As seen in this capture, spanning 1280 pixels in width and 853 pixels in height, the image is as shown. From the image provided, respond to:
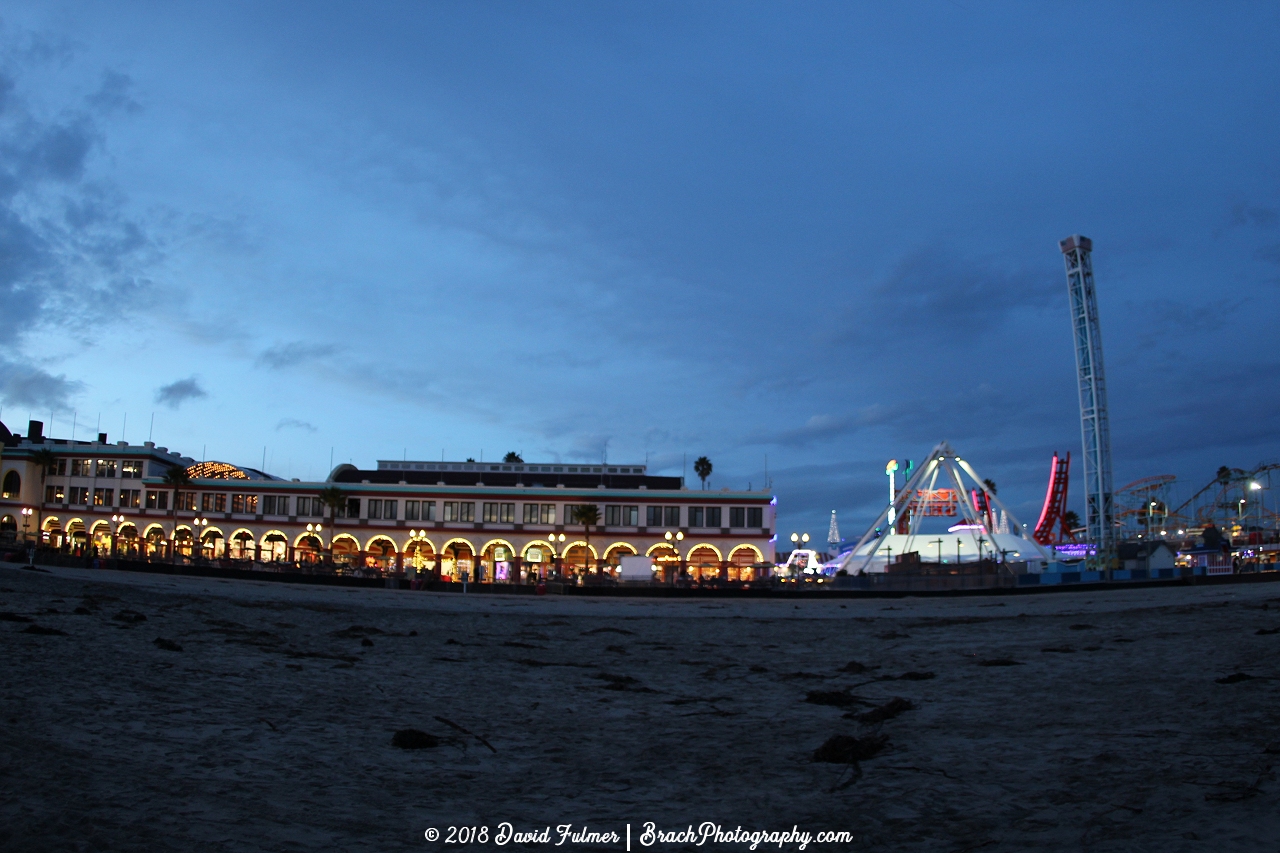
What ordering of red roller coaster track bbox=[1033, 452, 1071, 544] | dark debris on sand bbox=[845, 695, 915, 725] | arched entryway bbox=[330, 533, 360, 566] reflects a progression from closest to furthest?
dark debris on sand bbox=[845, 695, 915, 725] → arched entryway bbox=[330, 533, 360, 566] → red roller coaster track bbox=[1033, 452, 1071, 544]

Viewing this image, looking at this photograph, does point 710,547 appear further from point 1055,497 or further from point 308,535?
point 1055,497

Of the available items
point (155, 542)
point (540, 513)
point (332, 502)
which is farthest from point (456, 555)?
point (155, 542)

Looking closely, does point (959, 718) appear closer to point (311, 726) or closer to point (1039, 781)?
point (1039, 781)

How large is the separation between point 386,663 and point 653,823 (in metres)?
8.60

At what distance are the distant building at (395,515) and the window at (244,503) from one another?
0.13 metres

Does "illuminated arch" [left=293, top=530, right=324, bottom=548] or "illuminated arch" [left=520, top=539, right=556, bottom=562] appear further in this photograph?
"illuminated arch" [left=293, top=530, right=324, bottom=548]

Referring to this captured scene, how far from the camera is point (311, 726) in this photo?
8336mm

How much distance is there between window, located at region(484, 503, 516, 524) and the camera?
79.3m

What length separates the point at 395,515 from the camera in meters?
80.9

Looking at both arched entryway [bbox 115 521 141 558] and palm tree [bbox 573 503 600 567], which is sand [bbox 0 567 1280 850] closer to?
palm tree [bbox 573 503 600 567]

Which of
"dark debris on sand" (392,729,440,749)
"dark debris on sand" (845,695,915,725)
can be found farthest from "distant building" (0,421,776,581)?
"dark debris on sand" (392,729,440,749)

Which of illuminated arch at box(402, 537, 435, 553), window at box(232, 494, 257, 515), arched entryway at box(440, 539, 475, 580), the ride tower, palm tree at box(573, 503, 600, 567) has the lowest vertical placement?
arched entryway at box(440, 539, 475, 580)

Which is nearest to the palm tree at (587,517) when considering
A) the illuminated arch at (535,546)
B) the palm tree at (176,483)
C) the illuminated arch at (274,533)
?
the illuminated arch at (535,546)

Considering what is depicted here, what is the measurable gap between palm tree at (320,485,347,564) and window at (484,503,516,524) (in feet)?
45.4
